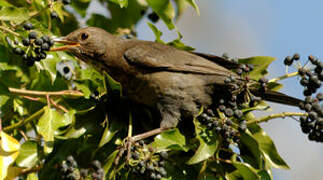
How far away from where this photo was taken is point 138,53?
555 cm

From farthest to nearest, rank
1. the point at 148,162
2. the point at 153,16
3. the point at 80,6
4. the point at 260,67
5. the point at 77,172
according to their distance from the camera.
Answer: the point at 153,16 < the point at 80,6 < the point at 260,67 < the point at 148,162 < the point at 77,172

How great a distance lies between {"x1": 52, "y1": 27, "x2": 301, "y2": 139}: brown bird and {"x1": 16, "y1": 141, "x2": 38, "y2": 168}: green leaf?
1.20 meters

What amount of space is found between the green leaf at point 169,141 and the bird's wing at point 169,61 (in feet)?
4.19

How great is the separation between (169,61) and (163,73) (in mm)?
172

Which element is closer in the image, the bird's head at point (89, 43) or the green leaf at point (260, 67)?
the green leaf at point (260, 67)

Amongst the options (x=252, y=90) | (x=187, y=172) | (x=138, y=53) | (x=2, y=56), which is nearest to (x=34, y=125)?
(x=2, y=56)

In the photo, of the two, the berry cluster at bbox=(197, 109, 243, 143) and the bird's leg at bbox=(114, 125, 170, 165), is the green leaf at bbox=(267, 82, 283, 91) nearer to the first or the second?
the berry cluster at bbox=(197, 109, 243, 143)

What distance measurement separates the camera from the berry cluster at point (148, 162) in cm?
380

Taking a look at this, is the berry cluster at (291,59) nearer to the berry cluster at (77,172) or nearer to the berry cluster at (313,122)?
the berry cluster at (313,122)

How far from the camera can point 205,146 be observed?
158 inches

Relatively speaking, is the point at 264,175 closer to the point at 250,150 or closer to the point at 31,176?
the point at 250,150

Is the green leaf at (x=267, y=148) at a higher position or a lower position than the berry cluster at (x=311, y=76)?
lower

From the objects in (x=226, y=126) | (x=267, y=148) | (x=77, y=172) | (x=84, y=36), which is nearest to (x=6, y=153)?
(x=77, y=172)

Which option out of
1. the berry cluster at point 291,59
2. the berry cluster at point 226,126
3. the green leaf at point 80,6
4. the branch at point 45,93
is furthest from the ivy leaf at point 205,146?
the green leaf at point 80,6
